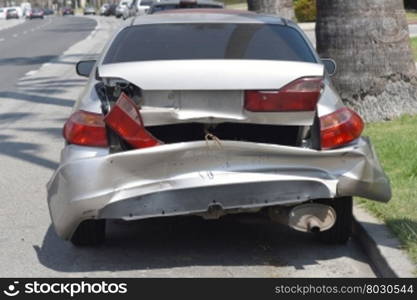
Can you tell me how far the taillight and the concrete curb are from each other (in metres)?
1.06

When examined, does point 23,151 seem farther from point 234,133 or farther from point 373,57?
point 234,133

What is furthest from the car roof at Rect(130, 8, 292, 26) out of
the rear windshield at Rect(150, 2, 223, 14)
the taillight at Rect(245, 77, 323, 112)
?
the rear windshield at Rect(150, 2, 223, 14)

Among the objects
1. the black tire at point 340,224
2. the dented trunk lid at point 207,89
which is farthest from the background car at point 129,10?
the dented trunk lid at point 207,89

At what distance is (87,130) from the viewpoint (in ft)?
20.5

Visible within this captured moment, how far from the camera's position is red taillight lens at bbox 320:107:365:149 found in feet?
20.3

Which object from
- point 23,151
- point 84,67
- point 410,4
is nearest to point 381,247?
point 84,67

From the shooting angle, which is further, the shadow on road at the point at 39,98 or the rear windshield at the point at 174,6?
the rear windshield at the point at 174,6

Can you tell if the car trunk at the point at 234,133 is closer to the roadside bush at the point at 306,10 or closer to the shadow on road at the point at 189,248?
the shadow on road at the point at 189,248

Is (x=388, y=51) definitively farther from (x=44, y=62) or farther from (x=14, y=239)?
(x=44, y=62)

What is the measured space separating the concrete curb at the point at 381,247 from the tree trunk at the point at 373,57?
417 cm

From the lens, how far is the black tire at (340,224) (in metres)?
6.59

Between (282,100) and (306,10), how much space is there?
38475 mm

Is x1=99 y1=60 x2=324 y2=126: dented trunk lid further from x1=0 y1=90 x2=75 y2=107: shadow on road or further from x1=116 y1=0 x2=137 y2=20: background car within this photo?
x1=116 y1=0 x2=137 y2=20: background car

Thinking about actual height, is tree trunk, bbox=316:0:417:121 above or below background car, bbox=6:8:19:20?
above
